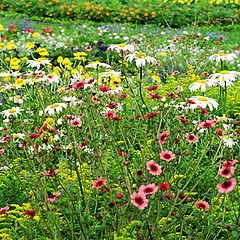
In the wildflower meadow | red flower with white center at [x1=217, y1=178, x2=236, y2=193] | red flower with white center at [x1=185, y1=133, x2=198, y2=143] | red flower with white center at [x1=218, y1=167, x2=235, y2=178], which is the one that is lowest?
the wildflower meadow

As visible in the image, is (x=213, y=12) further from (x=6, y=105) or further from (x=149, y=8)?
(x=6, y=105)

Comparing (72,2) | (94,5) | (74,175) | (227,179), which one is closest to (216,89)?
(74,175)

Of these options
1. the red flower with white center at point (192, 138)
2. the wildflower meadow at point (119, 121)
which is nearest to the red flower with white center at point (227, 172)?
the wildflower meadow at point (119, 121)

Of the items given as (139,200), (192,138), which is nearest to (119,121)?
(192,138)

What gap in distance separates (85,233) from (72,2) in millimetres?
11438

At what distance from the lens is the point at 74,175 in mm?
2307

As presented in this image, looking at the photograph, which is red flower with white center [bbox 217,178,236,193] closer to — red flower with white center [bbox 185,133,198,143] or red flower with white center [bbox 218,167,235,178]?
red flower with white center [bbox 218,167,235,178]

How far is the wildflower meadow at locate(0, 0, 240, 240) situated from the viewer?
1.62m

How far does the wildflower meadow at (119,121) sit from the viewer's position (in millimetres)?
1621

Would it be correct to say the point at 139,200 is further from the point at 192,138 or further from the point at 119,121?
the point at 119,121

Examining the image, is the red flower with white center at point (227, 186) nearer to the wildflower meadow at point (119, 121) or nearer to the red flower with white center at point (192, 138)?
the wildflower meadow at point (119, 121)

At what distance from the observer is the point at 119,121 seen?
205cm

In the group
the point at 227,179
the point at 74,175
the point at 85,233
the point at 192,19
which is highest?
the point at 227,179

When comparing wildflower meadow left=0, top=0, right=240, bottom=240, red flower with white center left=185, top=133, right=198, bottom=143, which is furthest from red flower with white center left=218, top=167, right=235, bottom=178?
red flower with white center left=185, top=133, right=198, bottom=143
